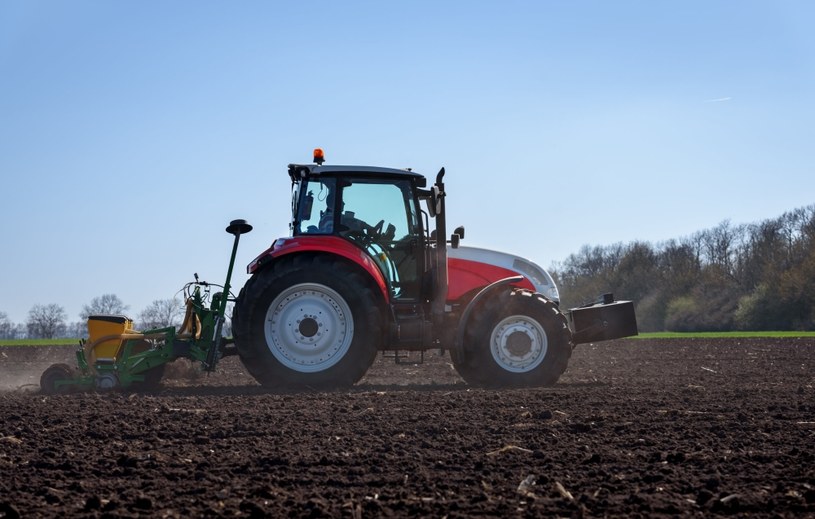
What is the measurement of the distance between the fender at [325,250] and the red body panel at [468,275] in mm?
919

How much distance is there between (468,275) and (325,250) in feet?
5.84

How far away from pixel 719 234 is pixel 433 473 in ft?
196

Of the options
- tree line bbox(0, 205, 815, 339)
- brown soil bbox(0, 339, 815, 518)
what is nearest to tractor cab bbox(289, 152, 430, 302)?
brown soil bbox(0, 339, 815, 518)

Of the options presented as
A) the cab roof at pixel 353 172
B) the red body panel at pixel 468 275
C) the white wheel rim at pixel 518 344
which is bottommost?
the white wheel rim at pixel 518 344

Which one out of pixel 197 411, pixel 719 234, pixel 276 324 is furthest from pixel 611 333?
pixel 719 234

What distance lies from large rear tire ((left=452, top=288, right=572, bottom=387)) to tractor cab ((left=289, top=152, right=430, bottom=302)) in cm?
76

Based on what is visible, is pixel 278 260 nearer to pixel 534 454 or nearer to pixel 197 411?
pixel 197 411

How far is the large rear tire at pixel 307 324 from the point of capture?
9414 mm

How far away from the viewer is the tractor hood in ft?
33.6

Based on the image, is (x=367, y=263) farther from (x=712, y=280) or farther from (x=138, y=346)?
(x=712, y=280)

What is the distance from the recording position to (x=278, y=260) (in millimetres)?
9492

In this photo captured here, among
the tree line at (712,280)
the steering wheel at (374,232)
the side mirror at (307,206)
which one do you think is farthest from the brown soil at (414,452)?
the tree line at (712,280)

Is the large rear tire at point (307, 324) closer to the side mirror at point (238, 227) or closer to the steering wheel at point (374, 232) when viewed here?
the steering wheel at point (374, 232)

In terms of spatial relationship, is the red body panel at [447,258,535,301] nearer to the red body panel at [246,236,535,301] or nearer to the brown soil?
the red body panel at [246,236,535,301]
